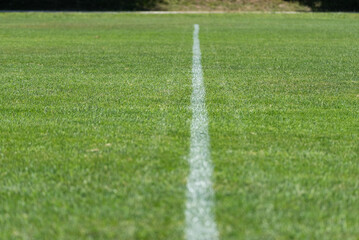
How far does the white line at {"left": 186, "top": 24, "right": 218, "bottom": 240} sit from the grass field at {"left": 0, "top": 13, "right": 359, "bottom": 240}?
0.05m

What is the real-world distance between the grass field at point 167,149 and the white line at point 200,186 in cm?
5

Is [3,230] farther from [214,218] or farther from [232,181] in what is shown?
[232,181]

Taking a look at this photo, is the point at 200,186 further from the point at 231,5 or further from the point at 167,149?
the point at 231,5

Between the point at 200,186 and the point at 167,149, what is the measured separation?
2.57 feet

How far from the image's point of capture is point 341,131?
4375mm

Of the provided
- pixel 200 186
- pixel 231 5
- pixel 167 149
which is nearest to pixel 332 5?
pixel 231 5

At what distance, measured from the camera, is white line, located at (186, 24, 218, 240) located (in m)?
2.51

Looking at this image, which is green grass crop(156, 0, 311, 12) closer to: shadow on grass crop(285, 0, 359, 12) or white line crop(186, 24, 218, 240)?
shadow on grass crop(285, 0, 359, 12)

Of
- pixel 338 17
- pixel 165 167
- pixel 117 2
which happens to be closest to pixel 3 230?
pixel 165 167

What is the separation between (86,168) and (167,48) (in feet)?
26.1

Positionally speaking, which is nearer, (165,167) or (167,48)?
(165,167)

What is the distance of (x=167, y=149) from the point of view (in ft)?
12.4

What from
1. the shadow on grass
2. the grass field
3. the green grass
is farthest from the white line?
the shadow on grass

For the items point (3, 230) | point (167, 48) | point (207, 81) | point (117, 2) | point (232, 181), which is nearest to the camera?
A: point (3, 230)
